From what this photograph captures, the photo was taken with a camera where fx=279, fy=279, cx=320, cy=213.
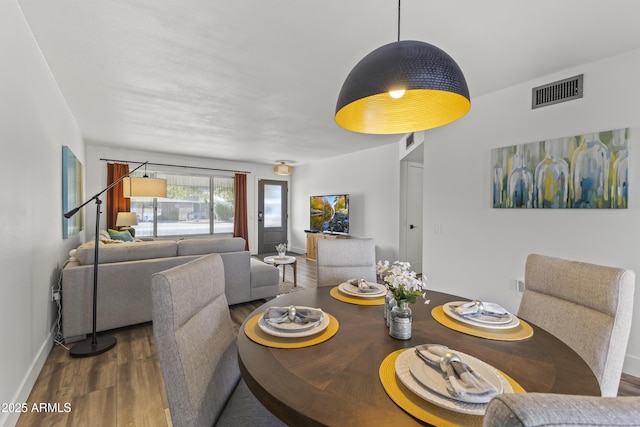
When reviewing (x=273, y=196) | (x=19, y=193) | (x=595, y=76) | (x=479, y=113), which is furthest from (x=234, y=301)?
(x=273, y=196)

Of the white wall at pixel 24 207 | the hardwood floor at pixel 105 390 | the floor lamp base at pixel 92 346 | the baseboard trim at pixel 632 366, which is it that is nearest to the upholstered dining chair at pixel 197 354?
the hardwood floor at pixel 105 390

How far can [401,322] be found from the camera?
3.52 ft

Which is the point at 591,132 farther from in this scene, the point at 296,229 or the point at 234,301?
the point at 296,229

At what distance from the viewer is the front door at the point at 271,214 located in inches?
295

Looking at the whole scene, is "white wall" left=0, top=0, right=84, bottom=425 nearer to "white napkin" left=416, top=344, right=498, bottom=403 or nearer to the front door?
"white napkin" left=416, top=344, right=498, bottom=403

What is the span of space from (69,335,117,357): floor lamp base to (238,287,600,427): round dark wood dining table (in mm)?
2083

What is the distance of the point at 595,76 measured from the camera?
2.29 metres

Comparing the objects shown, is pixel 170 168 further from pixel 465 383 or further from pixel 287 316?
pixel 465 383

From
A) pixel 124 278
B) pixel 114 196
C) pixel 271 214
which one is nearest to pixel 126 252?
pixel 124 278

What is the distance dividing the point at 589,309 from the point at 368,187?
4.59m

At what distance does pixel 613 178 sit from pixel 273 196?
6.70 m

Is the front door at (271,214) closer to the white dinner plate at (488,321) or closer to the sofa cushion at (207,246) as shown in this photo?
the sofa cushion at (207,246)

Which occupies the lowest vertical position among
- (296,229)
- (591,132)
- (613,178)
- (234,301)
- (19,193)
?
(234,301)

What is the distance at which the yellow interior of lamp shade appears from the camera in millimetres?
1246
